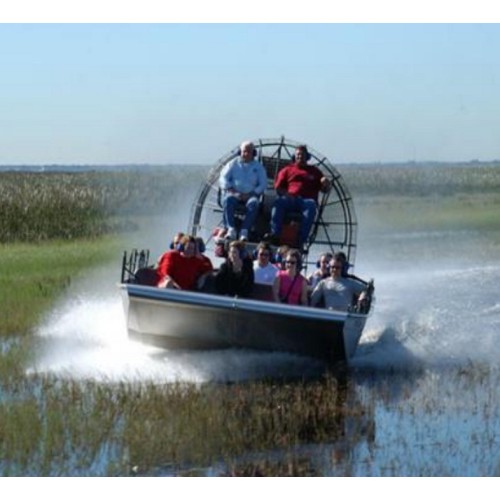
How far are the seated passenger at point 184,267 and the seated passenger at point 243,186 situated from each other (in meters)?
2.52

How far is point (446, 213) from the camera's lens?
5378 cm

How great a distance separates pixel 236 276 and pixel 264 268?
2.09 ft

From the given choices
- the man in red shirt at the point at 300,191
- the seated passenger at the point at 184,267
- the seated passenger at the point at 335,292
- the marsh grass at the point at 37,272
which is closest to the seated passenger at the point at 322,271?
the seated passenger at the point at 335,292

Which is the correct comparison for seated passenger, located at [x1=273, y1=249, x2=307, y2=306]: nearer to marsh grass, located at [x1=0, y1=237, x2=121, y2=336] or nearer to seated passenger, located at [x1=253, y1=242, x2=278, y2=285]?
seated passenger, located at [x1=253, y1=242, x2=278, y2=285]

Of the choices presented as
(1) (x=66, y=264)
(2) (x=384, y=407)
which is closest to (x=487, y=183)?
(1) (x=66, y=264)

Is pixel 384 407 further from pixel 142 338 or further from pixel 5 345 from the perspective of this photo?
pixel 5 345

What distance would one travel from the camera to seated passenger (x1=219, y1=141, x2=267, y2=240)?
A: 2058cm

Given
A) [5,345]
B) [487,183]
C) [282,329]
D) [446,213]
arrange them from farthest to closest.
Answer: [487,183] → [446,213] → [5,345] → [282,329]

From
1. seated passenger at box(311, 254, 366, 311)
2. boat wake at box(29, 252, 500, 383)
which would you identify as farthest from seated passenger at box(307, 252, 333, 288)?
boat wake at box(29, 252, 500, 383)

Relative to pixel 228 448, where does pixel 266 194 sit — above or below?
above

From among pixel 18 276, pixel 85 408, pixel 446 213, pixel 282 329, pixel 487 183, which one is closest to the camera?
pixel 85 408

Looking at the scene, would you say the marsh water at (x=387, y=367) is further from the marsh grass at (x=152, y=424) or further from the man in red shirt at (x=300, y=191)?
the man in red shirt at (x=300, y=191)

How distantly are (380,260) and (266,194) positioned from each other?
1189 centimetres

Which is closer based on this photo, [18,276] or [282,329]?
[282,329]
